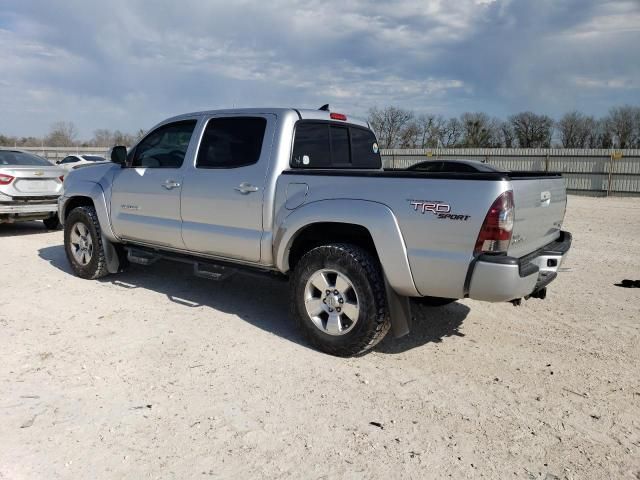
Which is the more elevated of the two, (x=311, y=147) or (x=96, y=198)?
(x=311, y=147)

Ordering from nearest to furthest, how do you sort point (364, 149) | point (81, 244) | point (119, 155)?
point (364, 149), point (119, 155), point (81, 244)

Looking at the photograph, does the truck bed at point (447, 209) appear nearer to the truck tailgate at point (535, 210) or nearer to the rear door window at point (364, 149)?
the truck tailgate at point (535, 210)

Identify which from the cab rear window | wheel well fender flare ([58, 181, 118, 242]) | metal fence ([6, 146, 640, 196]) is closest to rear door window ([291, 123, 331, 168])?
the cab rear window

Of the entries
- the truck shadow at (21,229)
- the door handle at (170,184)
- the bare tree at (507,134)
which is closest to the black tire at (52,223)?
the truck shadow at (21,229)

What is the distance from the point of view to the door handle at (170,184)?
5152 mm

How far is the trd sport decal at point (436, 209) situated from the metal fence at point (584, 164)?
21.3m

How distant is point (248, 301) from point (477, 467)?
3.37m

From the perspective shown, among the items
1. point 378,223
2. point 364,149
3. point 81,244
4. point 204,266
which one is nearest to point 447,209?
point 378,223

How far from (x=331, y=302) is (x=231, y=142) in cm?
183

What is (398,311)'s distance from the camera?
389 centimetres

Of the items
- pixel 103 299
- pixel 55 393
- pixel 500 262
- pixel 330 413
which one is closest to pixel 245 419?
pixel 330 413

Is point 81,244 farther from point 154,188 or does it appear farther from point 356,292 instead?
point 356,292

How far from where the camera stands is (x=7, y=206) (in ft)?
30.0

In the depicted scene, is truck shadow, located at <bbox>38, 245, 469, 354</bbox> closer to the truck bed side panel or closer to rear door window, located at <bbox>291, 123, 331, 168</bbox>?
the truck bed side panel
